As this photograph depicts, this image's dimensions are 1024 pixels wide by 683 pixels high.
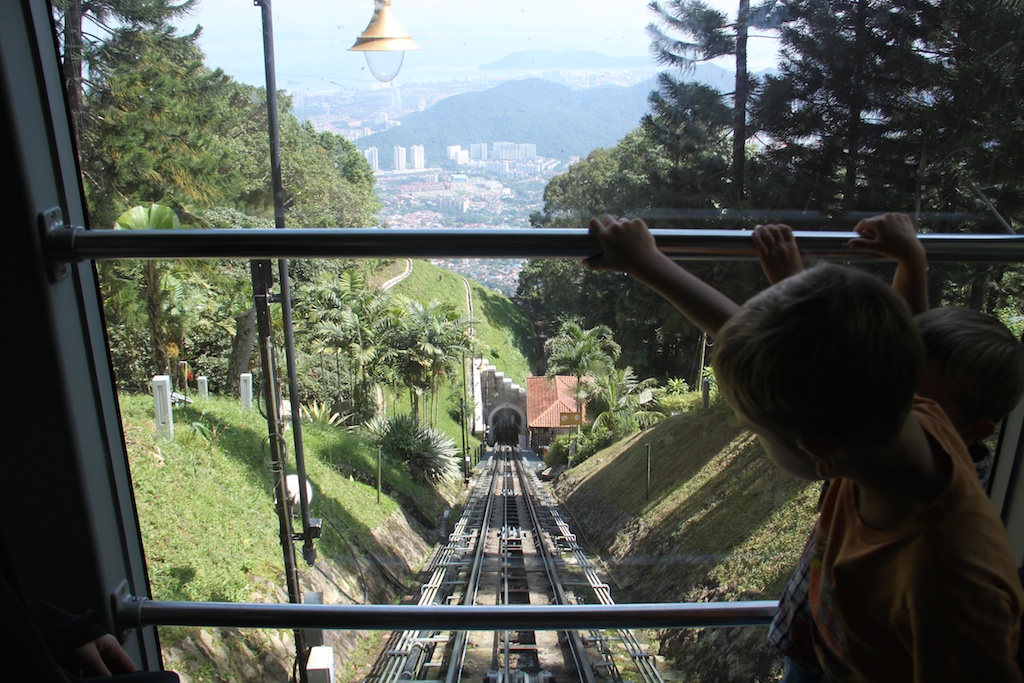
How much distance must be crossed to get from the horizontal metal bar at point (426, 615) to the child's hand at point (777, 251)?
1.87 feet

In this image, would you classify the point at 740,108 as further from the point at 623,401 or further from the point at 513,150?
the point at 623,401

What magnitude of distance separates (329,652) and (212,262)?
36.7 inches

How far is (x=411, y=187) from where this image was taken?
168 centimetres

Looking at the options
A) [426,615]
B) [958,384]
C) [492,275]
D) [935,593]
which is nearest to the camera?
[935,593]

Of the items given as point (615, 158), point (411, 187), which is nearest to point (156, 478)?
point (411, 187)

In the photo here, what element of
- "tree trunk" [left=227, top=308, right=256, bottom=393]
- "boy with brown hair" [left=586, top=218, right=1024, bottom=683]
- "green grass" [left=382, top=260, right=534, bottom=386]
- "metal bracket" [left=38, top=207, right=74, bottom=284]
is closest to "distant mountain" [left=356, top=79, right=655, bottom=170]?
"green grass" [left=382, top=260, right=534, bottom=386]

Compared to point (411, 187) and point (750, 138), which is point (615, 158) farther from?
point (411, 187)

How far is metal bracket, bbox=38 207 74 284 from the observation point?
1049mm

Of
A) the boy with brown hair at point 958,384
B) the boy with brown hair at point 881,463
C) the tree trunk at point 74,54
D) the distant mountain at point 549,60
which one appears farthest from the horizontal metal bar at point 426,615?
the distant mountain at point 549,60

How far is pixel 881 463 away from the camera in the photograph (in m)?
0.71

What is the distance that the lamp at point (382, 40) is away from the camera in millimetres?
1529

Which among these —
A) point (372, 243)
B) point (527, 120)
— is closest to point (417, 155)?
point (527, 120)

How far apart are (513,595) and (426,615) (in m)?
0.56

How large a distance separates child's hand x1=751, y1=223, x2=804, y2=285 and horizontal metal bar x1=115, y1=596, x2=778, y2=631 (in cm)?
57
